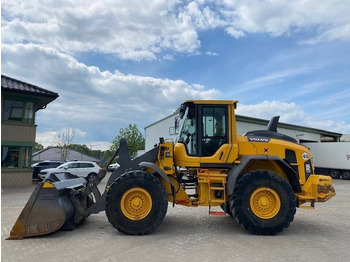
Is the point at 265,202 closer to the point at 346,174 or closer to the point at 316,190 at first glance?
the point at 316,190

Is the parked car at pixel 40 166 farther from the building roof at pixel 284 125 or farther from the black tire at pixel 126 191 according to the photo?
the black tire at pixel 126 191

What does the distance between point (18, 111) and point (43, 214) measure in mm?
13920

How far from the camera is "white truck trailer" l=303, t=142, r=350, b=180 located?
27.3 meters

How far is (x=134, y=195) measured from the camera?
6707mm

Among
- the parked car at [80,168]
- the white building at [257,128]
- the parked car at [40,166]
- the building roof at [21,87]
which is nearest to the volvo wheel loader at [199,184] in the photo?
the building roof at [21,87]

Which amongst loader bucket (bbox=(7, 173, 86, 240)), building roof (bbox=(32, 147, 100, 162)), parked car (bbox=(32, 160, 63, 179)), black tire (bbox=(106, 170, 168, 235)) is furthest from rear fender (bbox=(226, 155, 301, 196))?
building roof (bbox=(32, 147, 100, 162))

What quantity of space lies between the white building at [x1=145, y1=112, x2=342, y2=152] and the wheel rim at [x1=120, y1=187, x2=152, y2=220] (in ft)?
58.4

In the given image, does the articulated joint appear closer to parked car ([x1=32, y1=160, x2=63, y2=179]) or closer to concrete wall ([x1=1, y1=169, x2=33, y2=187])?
concrete wall ([x1=1, y1=169, x2=33, y2=187])

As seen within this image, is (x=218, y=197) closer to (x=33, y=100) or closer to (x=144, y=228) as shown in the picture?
(x=144, y=228)

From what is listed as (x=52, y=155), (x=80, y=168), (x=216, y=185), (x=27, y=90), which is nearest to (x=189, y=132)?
(x=216, y=185)

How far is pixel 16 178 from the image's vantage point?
1783 centimetres

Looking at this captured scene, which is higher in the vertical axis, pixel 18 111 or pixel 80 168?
pixel 18 111

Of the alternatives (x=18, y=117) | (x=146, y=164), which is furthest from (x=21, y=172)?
(x=146, y=164)

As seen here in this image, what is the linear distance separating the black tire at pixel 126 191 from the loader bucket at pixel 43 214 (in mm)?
960
